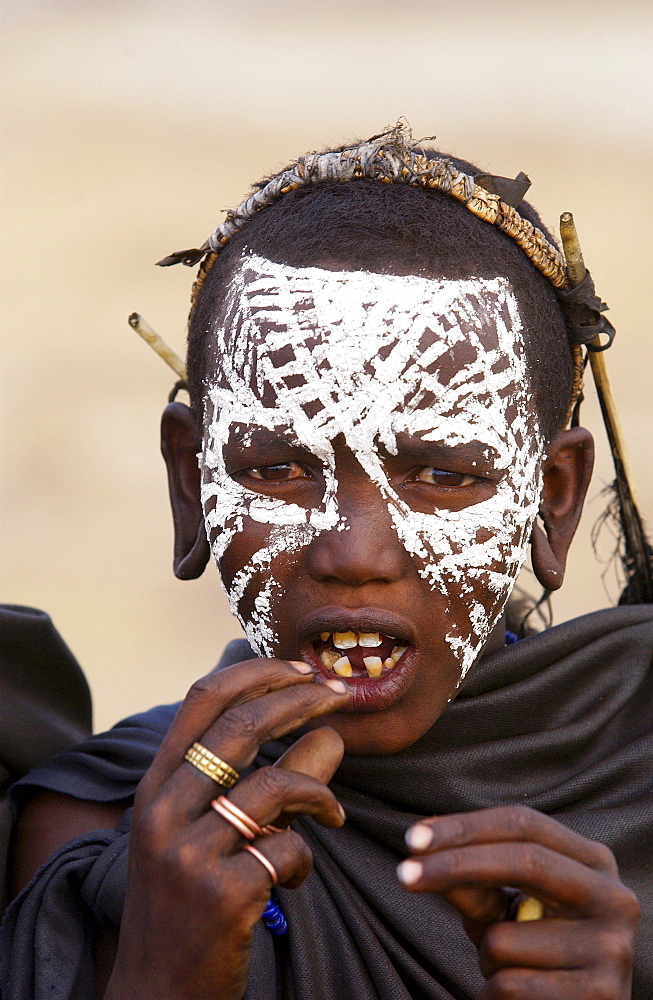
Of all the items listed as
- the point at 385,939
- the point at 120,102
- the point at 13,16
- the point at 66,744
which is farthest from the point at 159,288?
the point at 385,939

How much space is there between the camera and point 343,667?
2.26 meters

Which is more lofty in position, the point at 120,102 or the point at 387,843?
the point at 120,102

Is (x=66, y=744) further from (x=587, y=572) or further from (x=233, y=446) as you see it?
(x=587, y=572)

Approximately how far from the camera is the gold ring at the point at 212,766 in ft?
6.27

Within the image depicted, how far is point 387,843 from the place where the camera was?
2.42 m

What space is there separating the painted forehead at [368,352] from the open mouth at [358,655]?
0.34m

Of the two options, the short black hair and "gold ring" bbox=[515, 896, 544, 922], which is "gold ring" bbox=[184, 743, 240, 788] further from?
the short black hair

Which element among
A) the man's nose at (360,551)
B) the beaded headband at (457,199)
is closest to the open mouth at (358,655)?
the man's nose at (360,551)

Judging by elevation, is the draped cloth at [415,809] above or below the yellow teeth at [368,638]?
below

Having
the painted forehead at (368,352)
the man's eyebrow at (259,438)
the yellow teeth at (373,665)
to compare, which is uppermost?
the painted forehead at (368,352)

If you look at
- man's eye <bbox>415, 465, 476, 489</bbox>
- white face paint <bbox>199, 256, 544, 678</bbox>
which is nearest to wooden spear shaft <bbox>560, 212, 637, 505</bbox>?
white face paint <bbox>199, 256, 544, 678</bbox>

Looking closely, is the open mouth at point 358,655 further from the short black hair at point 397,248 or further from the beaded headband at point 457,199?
the beaded headband at point 457,199

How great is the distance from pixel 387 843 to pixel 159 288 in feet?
30.0

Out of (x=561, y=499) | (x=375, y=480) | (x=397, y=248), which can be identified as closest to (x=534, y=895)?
(x=375, y=480)
